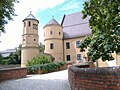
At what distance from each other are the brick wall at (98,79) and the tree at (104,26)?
315cm

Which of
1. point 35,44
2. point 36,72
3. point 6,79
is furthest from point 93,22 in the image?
point 35,44

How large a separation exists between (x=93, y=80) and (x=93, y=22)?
567cm

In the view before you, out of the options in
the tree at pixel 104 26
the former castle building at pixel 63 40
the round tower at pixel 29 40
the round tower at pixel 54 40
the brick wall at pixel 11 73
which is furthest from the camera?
the round tower at pixel 54 40

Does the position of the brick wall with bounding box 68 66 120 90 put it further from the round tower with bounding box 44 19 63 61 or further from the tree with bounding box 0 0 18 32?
the round tower with bounding box 44 19 63 61

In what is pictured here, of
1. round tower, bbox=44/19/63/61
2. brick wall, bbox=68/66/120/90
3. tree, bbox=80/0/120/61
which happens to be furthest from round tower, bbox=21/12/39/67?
brick wall, bbox=68/66/120/90

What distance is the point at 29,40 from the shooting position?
34.6 m

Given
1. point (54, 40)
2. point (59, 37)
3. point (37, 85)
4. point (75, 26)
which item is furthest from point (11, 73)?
point (75, 26)

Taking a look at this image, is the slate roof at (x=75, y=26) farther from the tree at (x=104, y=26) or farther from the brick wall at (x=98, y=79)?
the brick wall at (x=98, y=79)

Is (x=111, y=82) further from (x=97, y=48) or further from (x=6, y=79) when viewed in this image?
(x=6, y=79)

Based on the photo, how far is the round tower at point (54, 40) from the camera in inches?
1513

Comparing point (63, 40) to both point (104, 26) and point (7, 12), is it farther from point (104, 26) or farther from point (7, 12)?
point (104, 26)

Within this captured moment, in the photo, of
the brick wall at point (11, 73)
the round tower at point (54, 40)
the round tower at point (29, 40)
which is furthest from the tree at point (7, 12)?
the round tower at point (54, 40)

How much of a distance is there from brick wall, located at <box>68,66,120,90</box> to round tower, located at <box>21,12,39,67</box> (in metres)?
28.8

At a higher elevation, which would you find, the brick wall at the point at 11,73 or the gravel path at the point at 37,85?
the brick wall at the point at 11,73
